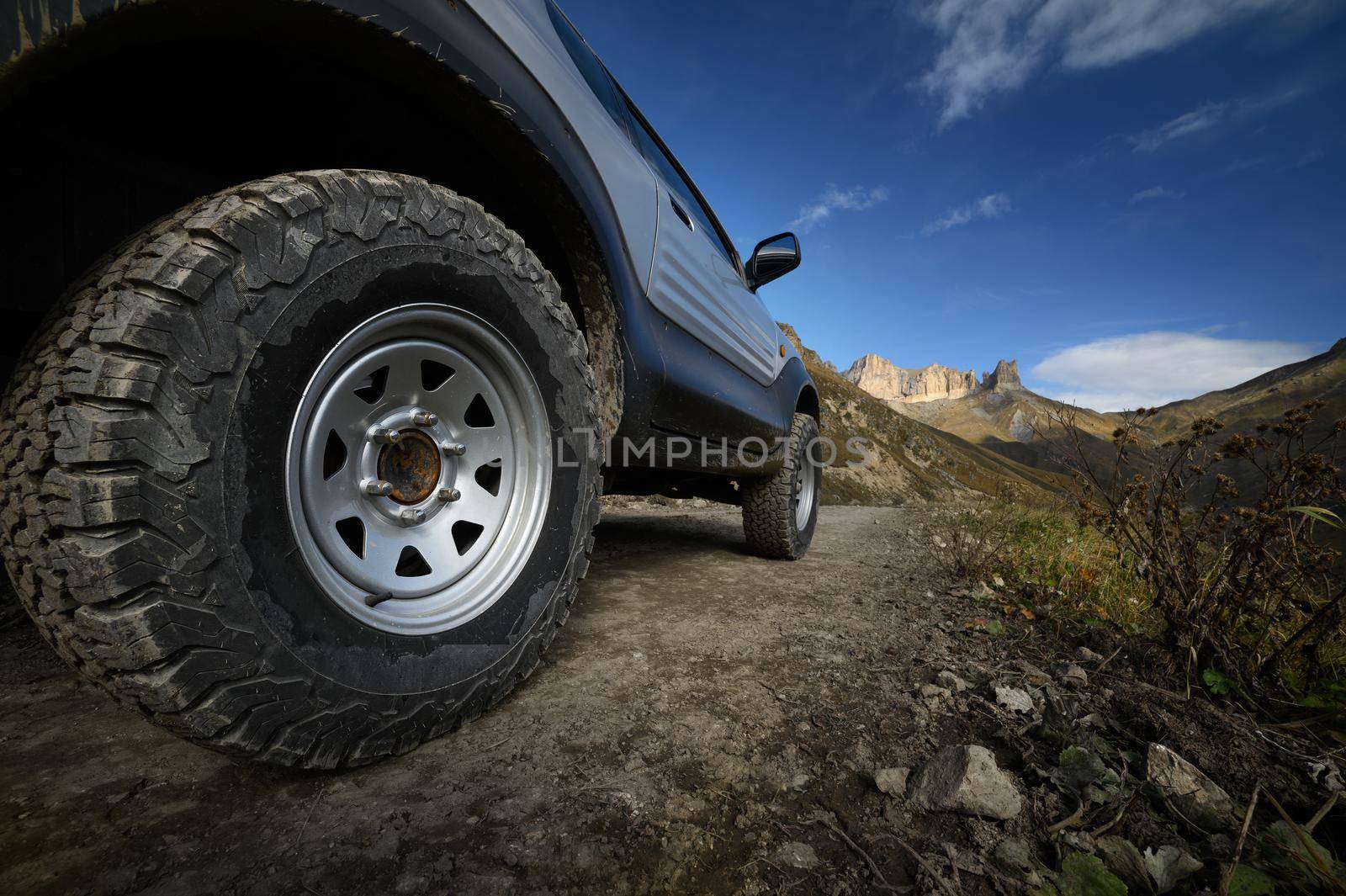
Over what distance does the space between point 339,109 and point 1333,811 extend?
7.48ft

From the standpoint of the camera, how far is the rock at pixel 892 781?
96 centimetres

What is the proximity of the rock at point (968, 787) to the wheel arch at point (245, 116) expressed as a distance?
141 centimetres

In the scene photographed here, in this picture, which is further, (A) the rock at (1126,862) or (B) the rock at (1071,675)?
(B) the rock at (1071,675)

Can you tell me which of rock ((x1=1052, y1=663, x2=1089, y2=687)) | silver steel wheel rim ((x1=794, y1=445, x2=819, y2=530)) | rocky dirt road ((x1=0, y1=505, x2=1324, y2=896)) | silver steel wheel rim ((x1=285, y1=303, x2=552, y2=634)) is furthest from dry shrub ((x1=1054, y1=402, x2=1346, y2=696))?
silver steel wheel rim ((x1=285, y1=303, x2=552, y2=634))

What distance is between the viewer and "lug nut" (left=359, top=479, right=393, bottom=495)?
1057mm

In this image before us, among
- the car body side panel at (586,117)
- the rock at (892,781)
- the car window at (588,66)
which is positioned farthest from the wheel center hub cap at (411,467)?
the car window at (588,66)

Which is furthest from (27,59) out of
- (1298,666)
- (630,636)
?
(1298,666)

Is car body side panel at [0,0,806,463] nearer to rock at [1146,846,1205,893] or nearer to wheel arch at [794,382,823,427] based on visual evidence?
rock at [1146,846,1205,893]

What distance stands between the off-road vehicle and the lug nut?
0.02 meters

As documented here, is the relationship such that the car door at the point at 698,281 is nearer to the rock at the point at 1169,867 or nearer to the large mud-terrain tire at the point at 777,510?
the large mud-terrain tire at the point at 777,510

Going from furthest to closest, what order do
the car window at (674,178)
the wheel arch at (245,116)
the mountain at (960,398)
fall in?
the mountain at (960,398), the car window at (674,178), the wheel arch at (245,116)

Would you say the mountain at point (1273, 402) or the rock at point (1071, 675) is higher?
the mountain at point (1273, 402)

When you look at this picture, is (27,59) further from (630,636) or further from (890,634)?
(890,634)

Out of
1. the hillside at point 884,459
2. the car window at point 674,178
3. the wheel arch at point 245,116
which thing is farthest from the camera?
the hillside at point 884,459
